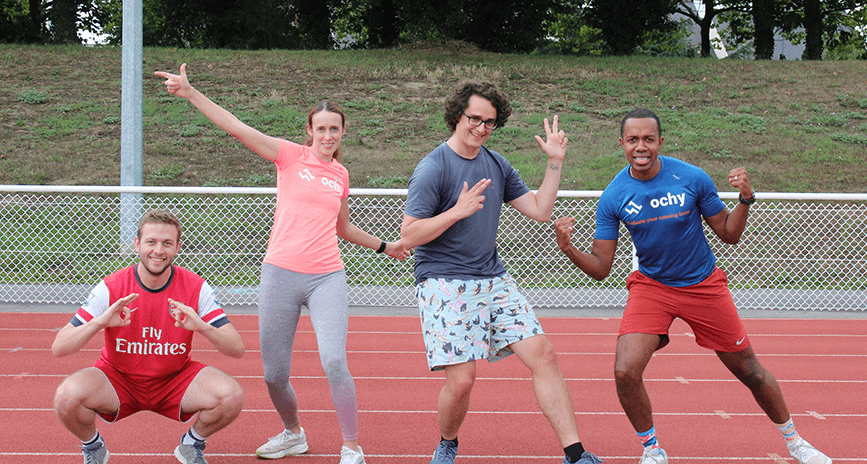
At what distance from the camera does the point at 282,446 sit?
368 cm

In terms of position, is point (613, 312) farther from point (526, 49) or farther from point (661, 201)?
point (526, 49)

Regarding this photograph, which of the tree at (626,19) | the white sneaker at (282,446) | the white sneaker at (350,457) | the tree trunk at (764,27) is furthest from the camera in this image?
the tree at (626,19)

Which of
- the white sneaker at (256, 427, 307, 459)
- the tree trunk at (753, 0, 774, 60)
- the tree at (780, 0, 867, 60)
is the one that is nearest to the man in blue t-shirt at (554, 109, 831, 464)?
the white sneaker at (256, 427, 307, 459)

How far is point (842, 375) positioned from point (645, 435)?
3.09 m

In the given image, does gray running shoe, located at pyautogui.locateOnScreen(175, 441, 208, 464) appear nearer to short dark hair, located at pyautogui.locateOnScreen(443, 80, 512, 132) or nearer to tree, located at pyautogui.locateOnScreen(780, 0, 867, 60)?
short dark hair, located at pyautogui.locateOnScreen(443, 80, 512, 132)

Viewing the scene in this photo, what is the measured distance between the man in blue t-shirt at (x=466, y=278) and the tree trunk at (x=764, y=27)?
24679 mm

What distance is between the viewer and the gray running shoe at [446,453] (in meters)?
3.36

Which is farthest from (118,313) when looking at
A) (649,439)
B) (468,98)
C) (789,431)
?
(789,431)

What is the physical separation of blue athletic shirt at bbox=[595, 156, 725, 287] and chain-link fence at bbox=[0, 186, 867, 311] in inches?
163

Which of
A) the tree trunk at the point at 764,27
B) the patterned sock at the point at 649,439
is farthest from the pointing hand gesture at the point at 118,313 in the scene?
the tree trunk at the point at 764,27

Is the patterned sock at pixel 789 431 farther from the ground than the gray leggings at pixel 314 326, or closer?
closer

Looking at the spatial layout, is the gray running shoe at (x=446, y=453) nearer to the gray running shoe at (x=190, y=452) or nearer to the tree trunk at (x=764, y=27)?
the gray running shoe at (x=190, y=452)

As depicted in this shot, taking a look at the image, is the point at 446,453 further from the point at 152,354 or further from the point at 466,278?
the point at 152,354

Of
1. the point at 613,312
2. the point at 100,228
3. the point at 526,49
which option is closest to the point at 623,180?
the point at 613,312
